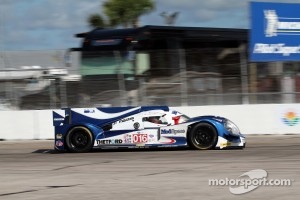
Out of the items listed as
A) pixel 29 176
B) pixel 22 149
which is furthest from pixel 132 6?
pixel 29 176

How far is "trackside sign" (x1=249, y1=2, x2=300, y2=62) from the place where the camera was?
20516mm

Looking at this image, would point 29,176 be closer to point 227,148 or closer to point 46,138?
point 227,148

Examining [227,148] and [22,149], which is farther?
[22,149]

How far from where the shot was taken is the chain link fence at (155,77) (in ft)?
63.7

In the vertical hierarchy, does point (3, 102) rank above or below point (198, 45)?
below

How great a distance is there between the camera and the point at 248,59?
65.1 feet

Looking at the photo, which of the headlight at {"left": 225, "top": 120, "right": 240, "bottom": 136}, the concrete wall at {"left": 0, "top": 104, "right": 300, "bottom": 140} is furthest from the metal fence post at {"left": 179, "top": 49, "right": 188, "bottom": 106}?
the headlight at {"left": 225, "top": 120, "right": 240, "bottom": 136}

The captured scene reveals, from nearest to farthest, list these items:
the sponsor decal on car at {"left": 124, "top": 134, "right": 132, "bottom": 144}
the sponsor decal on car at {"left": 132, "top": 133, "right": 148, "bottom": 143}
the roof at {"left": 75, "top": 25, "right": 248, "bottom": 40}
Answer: the sponsor decal on car at {"left": 132, "top": 133, "right": 148, "bottom": 143} < the sponsor decal on car at {"left": 124, "top": 134, "right": 132, "bottom": 144} < the roof at {"left": 75, "top": 25, "right": 248, "bottom": 40}

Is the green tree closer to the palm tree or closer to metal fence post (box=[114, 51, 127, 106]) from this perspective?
the palm tree

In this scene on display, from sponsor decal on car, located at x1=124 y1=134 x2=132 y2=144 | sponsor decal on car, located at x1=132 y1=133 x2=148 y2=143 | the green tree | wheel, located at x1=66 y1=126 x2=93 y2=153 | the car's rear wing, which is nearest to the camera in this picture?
sponsor decal on car, located at x1=132 y1=133 x2=148 y2=143

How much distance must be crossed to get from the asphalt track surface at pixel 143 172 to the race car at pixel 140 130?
0.27 meters

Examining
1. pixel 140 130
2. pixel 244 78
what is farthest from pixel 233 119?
pixel 140 130

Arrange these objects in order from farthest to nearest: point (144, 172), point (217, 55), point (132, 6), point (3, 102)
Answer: point (132, 6), point (3, 102), point (217, 55), point (144, 172)

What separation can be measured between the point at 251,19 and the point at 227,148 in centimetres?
793
